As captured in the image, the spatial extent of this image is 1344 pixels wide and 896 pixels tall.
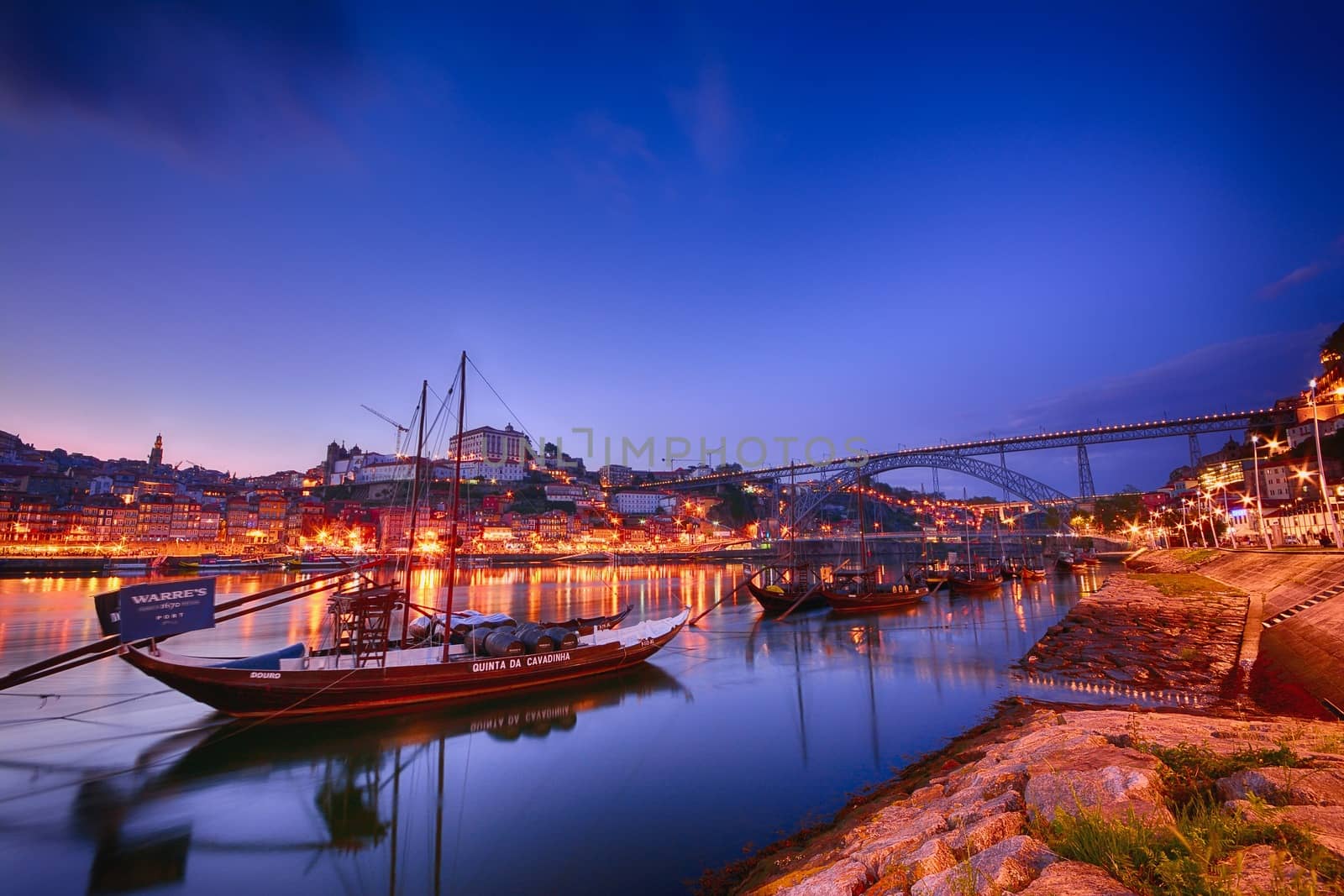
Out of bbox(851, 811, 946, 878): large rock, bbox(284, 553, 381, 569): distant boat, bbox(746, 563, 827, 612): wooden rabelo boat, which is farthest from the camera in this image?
bbox(284, 553, 381, 569): distant boat

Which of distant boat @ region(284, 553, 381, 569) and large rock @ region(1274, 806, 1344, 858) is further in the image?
distant boat @ region(284, 553, 381, 569)

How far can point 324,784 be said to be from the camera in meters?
11.3

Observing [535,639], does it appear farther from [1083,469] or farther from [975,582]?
[1083,469]

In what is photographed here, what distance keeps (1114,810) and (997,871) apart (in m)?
1.15

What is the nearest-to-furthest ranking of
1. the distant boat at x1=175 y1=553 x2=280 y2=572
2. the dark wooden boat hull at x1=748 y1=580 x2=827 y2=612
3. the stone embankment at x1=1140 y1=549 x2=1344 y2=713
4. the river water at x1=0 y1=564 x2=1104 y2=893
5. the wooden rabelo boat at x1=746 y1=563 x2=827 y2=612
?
the river water at x1=0 y1=564 x2=1104 y2=893 → the stone embankment at x1=1140 y1=549 x2=1344 y2=713 → the wooden rabelo boat at x1=746 y1=563 x2=827 y2=612 → the dark wooden boat hull at x1=748 y1=580 x2=827 y2=612 → the distant boat at x1=175 y1=553 x2=280 y2=572

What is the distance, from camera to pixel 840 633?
29469 mm

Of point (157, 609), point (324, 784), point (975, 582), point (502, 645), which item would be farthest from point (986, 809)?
point (975, 582)

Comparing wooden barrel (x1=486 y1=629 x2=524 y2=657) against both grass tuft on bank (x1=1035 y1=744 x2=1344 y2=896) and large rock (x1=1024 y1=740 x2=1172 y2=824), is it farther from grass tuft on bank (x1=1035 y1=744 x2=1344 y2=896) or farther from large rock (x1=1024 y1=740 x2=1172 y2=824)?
grass tuft on bank (x1=1035 y1=744 x2=1344 y2=896)

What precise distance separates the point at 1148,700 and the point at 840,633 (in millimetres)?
16373

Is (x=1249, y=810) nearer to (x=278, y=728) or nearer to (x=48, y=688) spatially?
(x=278, y=728)

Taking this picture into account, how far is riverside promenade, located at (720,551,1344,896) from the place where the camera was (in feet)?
11.5

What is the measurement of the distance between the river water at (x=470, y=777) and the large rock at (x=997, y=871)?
4734mm

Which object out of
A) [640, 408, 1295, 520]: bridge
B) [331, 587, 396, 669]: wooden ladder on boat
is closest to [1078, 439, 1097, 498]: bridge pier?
[640, 408, 1295, 520]: bridge

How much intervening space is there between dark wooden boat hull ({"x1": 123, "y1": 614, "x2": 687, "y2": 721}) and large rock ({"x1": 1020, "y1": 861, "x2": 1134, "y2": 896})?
1497 cm
